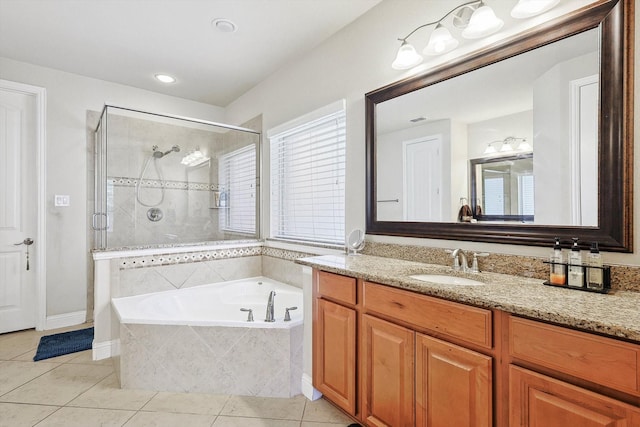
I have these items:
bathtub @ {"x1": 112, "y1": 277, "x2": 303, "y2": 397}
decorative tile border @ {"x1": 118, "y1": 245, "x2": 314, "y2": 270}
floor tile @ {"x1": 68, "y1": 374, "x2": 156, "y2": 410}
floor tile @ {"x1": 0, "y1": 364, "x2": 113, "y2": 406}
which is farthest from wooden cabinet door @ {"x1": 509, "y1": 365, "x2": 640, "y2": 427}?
floor tile @ {"x1": 0, "y1": 364, "x2": 113, "y2": 406}

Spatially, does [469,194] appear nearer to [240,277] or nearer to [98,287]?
[240,277]

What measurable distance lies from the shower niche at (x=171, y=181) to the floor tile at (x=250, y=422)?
1.68 metres

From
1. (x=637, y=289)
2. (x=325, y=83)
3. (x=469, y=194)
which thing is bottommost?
(x=637, y=289)

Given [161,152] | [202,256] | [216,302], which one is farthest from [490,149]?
[161,152]

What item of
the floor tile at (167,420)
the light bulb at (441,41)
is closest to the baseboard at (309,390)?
the floor tile at (167,420)

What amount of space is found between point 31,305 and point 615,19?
4638mm

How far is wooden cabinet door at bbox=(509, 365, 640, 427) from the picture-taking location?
33.0 inches

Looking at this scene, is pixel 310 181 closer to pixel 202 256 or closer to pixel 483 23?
pixel 202 256

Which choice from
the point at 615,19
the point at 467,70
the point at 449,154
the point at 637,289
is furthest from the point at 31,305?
the point at 615,19

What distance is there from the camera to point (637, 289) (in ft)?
3.80

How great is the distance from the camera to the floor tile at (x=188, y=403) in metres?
1.88

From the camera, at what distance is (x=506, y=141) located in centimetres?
152

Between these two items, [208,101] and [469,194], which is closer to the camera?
[469,194]

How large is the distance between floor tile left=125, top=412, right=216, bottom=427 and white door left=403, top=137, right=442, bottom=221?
1642 mm
